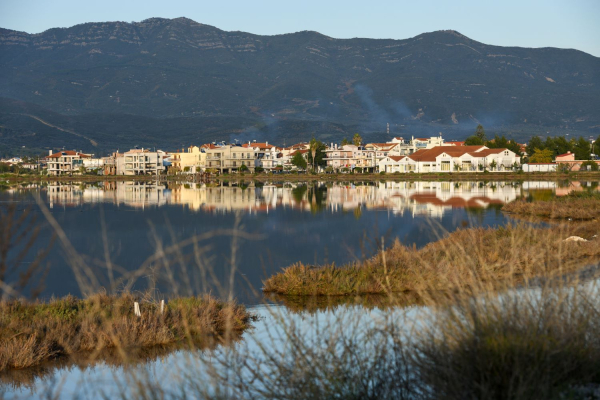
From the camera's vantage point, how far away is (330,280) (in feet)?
47.8

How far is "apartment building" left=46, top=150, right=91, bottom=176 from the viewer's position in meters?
139

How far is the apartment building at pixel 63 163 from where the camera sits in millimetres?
139375

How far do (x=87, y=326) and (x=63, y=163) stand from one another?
140 meters

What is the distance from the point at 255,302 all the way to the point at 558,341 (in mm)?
8985

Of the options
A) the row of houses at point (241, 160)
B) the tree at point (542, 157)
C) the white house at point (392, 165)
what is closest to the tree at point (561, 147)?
the tree at point (542, 157)

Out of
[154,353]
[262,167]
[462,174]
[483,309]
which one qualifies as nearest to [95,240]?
[154,353]

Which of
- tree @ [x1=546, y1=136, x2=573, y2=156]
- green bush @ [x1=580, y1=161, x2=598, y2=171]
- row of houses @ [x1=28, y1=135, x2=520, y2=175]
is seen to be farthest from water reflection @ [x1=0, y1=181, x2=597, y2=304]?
tree @ [x1=546, y1=136, x2=573, y2=156]

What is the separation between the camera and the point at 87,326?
411 inches

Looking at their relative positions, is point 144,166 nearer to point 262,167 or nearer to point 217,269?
point 262,167

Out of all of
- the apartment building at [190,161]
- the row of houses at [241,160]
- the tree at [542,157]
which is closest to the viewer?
the tree at [542,157]

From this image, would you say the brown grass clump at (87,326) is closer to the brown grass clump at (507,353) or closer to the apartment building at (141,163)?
the brown grass clump at (507,353)

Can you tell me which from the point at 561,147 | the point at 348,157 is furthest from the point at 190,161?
the point at 561,147

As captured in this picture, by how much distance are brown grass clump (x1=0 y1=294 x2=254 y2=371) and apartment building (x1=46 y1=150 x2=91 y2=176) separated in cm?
13058

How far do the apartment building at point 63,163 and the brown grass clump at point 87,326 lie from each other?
428ft
